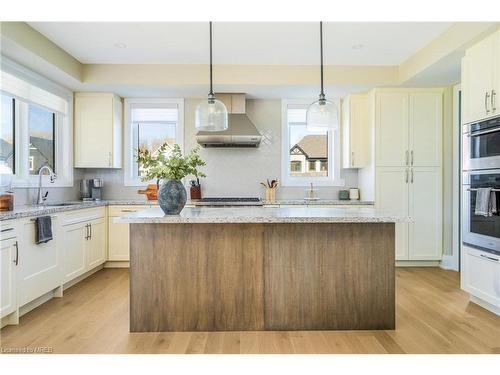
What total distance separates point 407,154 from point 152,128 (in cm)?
343

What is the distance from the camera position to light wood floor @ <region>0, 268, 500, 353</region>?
247 cm

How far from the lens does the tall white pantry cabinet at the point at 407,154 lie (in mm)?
4742

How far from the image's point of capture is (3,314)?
2.75 m

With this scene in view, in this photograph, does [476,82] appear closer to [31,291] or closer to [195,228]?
[195,228]

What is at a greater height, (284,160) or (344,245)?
(284,160)

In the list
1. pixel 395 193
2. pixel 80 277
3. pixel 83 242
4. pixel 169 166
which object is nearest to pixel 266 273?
pixel 169 166

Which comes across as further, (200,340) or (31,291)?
(31,291)

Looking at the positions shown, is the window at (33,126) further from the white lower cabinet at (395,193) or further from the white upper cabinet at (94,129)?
Answer: the white lower cabinet at (395,193)

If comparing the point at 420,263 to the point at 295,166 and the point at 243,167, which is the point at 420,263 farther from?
the point at 243,167

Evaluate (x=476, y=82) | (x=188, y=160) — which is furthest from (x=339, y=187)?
(x=188, y=160)

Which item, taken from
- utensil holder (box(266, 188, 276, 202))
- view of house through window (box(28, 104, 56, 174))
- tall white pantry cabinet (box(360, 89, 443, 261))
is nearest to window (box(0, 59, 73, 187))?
view of house through window (box(28, 104, 56, 174))

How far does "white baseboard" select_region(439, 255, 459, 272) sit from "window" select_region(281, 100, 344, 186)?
5.29 feet

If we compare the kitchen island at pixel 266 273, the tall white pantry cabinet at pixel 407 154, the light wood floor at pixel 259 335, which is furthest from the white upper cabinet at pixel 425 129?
the kitchen island at pixel 266 273
